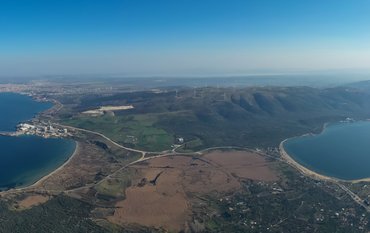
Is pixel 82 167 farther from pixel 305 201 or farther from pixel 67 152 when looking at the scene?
pixel 305 201

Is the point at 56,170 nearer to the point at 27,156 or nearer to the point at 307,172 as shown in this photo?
the point at 27,156

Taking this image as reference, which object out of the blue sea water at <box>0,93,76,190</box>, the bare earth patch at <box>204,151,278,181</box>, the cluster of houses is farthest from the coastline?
the bare earth patch at <box>204,151,278,181</box>

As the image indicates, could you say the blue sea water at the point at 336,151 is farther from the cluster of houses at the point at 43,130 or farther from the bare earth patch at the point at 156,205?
the cluster of houses at the point at 43,130

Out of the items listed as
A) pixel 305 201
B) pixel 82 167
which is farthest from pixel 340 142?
pixel 82 167

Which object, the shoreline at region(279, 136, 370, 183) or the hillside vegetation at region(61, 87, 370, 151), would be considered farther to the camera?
the hillside vegetation at region(61, 87, 370, 151)

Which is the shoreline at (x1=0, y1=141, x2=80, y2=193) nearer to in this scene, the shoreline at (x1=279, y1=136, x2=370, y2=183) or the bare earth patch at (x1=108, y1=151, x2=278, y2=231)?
the bare earth patch at (x1=108, y1=151, x2=278, y2=231)

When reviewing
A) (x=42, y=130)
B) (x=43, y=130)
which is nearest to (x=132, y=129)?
(x=43, y=130)

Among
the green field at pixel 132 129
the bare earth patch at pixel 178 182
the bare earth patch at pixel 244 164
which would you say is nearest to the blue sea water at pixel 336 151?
the bare earth patch at pixel 244 164

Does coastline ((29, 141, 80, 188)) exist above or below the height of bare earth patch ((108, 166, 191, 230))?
above
